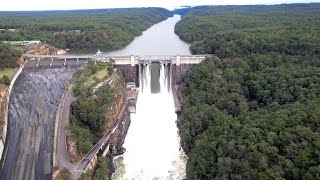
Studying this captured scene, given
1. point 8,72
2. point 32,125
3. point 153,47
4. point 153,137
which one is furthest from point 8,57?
point 153,47

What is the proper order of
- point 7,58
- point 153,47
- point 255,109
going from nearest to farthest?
point 255,109, point 7,58, point 153,47

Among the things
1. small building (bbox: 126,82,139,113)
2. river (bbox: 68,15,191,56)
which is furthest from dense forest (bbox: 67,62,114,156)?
river (bbox: 68,15,191,56)

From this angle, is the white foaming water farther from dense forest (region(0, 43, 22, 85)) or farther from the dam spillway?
dense forest (region(0, 43, 22, 85))

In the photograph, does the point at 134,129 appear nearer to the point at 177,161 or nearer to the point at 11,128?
the point at 177,161

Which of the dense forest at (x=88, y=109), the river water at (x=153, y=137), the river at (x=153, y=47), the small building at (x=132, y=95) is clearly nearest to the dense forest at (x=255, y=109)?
the river water at (x=153, y=137)

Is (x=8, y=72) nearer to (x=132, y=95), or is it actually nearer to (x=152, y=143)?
(x=132, y=95)

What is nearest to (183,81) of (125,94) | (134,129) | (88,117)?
(125,94)
